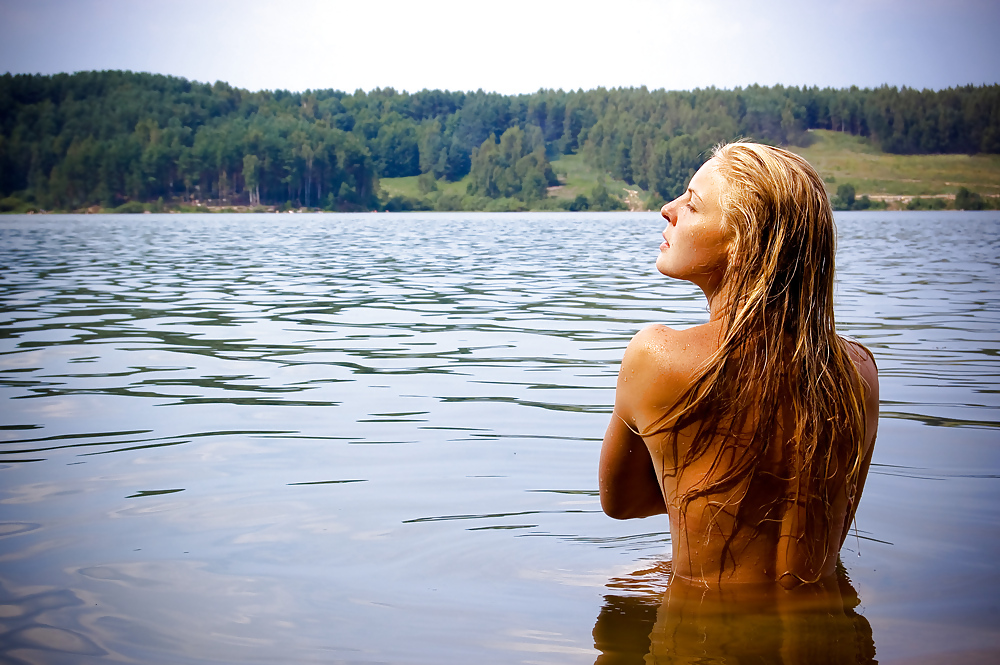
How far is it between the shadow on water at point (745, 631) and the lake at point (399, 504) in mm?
12

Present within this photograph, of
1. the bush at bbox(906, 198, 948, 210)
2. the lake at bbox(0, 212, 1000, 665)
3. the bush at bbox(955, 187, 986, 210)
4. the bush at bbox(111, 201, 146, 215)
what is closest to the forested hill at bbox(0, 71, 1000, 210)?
the bush at bbox(111, 201, 146, 215)

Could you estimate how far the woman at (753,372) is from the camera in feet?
8.30

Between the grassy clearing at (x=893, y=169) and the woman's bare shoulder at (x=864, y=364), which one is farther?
the grassy clearing at (x=893, y=169)

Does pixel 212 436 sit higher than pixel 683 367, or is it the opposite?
pixel 683 367

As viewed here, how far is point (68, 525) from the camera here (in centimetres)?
489

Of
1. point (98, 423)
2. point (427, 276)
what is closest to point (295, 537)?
point (98, 423)

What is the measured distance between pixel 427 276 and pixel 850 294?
32.5 ft

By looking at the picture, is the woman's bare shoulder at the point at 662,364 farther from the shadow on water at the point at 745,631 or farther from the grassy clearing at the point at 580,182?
the grassy clearing at the point at 580,182

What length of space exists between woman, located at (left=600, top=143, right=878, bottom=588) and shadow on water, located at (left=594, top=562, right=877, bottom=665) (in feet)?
1.01

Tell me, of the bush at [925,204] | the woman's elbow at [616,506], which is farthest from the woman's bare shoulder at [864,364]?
the bush at [925,204]

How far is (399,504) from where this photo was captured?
526 cm

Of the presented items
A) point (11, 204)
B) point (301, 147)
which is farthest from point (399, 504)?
point (301, 147)

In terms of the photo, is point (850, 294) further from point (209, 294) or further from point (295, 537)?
point (295, 537)

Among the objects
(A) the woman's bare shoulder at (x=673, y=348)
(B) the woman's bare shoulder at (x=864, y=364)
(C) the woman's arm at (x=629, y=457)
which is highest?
(A) the woman's bare shoulder at (x=673, y=348)
